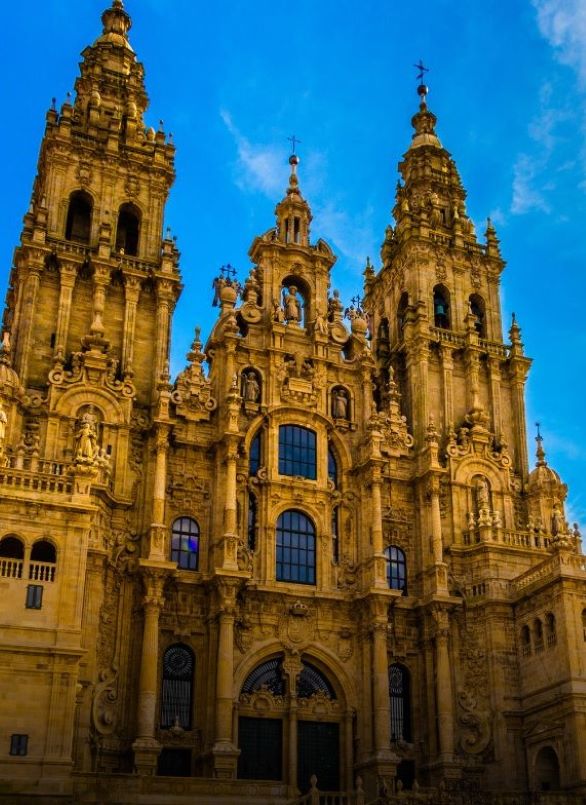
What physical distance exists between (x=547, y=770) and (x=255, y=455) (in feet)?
52.8

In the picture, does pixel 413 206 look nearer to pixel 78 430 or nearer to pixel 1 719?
pixel 78 430

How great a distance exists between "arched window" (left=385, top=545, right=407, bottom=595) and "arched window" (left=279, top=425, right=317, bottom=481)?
14.9 ft

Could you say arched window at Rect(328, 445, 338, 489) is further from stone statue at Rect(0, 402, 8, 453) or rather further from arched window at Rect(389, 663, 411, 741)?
stone statue at Rect(0, 402, 8, 453)

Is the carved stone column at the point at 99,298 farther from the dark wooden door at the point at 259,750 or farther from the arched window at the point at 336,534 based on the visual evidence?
the dark wooden door at the point at 259,750

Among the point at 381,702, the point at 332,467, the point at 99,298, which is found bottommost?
the point at 381,702

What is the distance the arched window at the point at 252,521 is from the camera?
3978cm

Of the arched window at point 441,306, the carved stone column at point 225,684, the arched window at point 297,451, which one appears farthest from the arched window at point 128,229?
the carved stone column at point 225,684

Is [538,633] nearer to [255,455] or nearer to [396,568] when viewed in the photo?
[396,568]

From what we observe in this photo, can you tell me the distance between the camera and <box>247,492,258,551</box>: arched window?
39.8 m

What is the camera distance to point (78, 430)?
3759 centimetres

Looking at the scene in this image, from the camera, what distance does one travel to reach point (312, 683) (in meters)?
38.9

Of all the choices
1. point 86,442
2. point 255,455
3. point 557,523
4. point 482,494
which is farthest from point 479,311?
point 86,442

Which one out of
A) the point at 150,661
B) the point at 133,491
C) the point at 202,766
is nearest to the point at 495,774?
the point at 202,766

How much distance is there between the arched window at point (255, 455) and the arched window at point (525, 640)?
39.8ft
